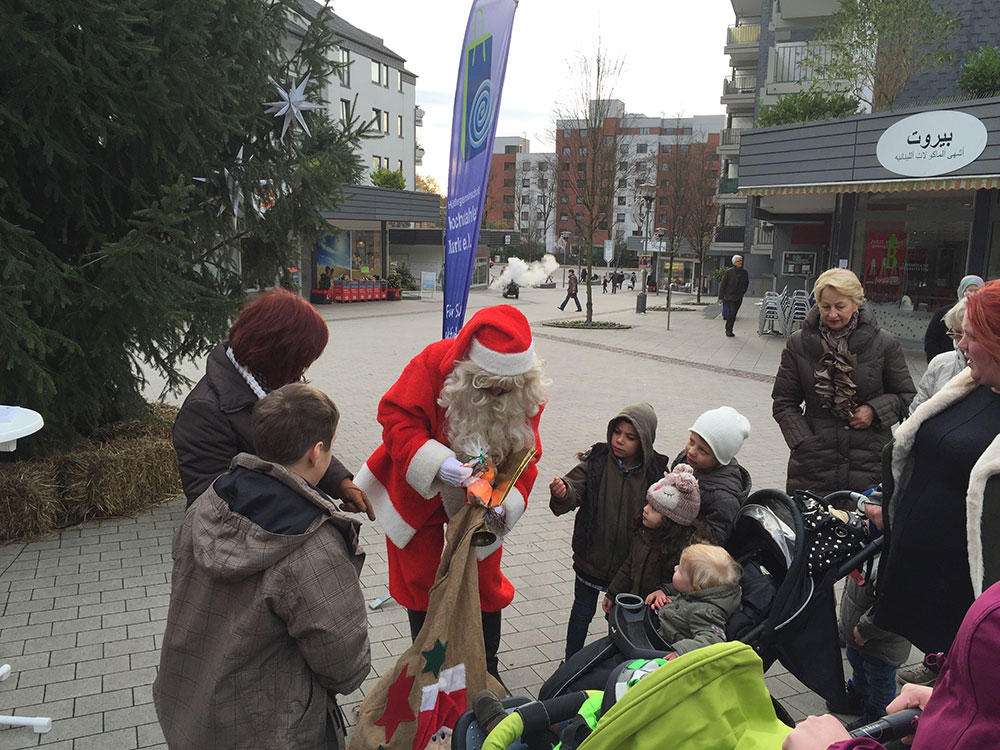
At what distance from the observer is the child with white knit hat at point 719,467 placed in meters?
3.38

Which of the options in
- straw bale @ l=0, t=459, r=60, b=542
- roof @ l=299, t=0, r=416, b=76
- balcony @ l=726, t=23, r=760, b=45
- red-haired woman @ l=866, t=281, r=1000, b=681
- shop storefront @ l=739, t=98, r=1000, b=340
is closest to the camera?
red-haired woman @ l=866, t=281, r=1000, b=681

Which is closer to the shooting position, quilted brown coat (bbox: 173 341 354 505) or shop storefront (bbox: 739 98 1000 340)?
quilted brown coat (bbox: 173 341 354 505)

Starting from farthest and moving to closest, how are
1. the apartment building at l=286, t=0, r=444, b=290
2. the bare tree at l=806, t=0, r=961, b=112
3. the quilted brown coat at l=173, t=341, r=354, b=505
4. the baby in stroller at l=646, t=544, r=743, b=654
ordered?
the apartment building at l=286, t=0, r=444, b=290 < the bare tree at l=806, t=0, r=961, b=112 < the baby in stroller at l=646, t=544, r=743, b=654 < the quilted brown coat at l=173, t=341, r=354, b=505

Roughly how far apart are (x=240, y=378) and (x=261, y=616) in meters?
1.07

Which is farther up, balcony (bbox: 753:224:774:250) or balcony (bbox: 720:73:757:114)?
balcony (bbox: 720:73:757:114)

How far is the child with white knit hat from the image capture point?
338 centimetres

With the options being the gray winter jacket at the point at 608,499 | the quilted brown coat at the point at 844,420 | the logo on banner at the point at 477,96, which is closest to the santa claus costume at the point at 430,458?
the gray winter jacket at the point at 608,499

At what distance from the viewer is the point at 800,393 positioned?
14.4ft

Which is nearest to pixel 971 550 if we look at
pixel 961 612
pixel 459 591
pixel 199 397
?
pixel 961 612

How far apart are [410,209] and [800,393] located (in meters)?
29.2

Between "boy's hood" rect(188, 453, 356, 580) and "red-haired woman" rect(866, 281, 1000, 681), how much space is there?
1.99 meters

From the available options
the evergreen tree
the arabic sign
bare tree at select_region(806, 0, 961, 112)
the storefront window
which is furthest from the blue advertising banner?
bare tree at select_region(806, 0, 961, 112)

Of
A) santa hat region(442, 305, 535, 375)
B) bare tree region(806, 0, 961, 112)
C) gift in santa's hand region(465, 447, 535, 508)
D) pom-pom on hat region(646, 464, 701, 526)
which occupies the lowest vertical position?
pom-pom on hat region(646, 464, 701, 526)

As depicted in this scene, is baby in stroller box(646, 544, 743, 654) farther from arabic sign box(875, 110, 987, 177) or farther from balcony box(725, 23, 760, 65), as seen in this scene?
balcony box(725, 23, 760, 65)
